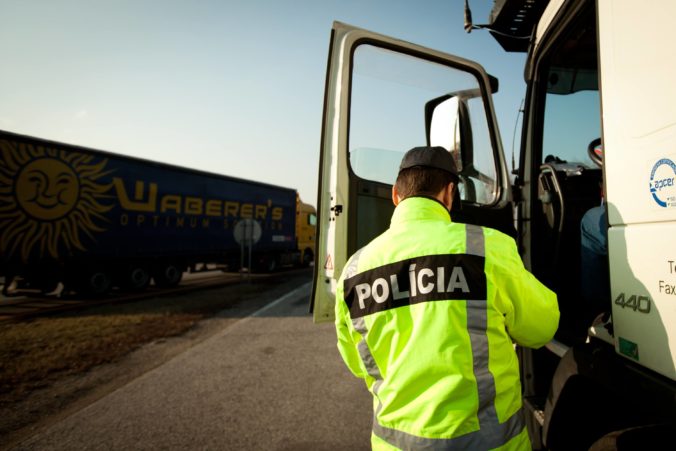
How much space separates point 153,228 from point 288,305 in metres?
5.02

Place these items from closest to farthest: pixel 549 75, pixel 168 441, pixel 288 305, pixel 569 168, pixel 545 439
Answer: pixel 545 439 < pixel 549 75 < pixel 569 168 < pixel 168 441 < pixel 288 305

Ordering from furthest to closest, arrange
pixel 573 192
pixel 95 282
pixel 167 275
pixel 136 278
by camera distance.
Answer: pixel 167 275 → pixel 136 278 → pixel 95 282 → pixel 573 192

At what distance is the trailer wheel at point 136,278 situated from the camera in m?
10.2

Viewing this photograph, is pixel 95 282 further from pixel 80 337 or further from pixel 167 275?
pixel 80 337

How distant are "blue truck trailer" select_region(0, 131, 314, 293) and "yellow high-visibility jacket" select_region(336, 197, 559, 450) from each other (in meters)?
9.99

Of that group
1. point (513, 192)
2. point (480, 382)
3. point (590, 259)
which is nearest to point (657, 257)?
point (590, 259)

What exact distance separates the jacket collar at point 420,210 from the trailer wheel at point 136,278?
10813 millimetres

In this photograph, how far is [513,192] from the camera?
2.45 m

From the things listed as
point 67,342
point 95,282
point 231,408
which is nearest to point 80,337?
point 67,342

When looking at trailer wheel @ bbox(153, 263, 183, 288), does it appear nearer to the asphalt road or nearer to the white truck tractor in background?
the asphalt road

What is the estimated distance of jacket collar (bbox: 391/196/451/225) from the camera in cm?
133

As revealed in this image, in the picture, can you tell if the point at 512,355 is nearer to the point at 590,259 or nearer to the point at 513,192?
the point at 590,259

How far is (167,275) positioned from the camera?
1118 centimetres

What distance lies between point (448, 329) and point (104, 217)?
35.0 feet
